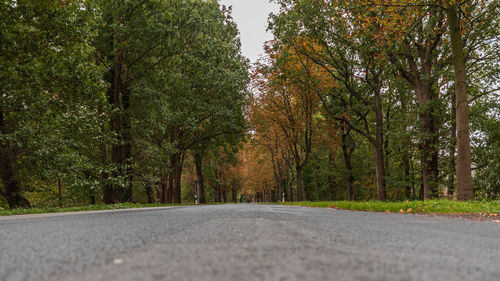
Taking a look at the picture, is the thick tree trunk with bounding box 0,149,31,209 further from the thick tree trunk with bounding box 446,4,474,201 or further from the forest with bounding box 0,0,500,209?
the thick tree trunk with bounding box 446,4,474,201

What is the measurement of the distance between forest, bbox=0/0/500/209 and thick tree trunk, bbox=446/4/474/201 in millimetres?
33

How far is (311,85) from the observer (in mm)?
19031

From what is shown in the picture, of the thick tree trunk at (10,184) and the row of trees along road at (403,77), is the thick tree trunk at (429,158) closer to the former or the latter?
the row of trees along road at (403,77)

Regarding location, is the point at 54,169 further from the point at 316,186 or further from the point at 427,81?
the point at 316,186

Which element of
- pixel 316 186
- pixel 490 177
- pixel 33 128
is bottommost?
pixel 316 186

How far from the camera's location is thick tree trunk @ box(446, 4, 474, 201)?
28.7ft

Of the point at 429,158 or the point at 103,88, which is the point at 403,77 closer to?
the point at 429,158

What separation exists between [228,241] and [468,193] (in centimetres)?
958

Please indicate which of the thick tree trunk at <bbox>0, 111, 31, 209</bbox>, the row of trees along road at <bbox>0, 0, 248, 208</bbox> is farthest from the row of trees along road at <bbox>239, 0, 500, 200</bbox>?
the thick tree trunk at <bbox>0, 111, 31, 209</bbox>

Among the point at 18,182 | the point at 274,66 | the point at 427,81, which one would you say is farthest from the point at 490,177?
the point at 18,182

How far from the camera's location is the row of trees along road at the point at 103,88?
10570 millimetres

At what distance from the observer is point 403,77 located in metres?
15.9

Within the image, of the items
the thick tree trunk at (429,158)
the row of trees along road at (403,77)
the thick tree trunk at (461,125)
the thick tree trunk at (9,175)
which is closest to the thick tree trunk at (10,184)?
the thick tree trunk at (9,175)

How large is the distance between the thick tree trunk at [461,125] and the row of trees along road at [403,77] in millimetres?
27
